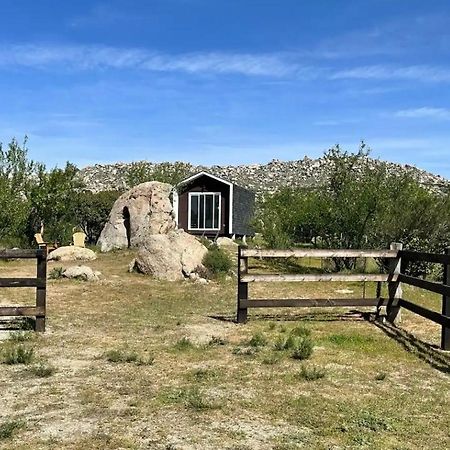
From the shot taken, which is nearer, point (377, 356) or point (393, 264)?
point (377, 356)

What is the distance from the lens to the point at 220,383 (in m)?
6.01

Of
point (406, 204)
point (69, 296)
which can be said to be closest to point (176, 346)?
point (69, 296)

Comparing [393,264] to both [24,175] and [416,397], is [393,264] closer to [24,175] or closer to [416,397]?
[416,397]

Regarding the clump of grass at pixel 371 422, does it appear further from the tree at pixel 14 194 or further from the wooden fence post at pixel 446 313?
the tree at pixel 14 194

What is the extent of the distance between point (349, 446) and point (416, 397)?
5.49 ft

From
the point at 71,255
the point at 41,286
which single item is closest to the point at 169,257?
the point at 71,255

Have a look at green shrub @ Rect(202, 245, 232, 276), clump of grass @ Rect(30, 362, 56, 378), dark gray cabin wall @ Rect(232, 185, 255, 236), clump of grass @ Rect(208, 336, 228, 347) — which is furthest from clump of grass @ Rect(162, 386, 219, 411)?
dark gray cabin wall @ Rect(232, 185, 255, 236)

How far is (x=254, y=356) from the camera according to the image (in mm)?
7258

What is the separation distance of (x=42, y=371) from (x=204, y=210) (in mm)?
31001

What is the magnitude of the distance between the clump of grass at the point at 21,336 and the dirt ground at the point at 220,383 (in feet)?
0.08

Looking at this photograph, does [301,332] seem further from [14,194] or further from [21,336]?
[14,194]

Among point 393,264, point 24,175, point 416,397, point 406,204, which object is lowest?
point 416,397

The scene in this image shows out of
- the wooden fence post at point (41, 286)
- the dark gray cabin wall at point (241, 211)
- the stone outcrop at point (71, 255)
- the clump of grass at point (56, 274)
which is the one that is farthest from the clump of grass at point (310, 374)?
the dark gray cabin wall at point (241, 211)

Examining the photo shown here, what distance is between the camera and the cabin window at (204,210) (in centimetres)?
3694
